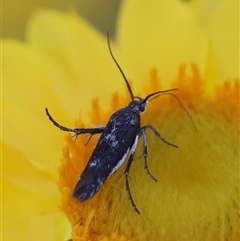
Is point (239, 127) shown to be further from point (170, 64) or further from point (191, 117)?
point (170, 64)

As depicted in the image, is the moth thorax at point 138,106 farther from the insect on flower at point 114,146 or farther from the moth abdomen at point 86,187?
the moth abdomen at point 86,187

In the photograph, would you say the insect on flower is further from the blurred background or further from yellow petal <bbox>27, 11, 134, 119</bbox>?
the blurred background

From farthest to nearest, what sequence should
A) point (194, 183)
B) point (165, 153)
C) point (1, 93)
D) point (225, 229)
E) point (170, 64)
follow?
point (170, 64) → point (1, 93) → point (165, 153) → point (194, 183) → point (225, 229)

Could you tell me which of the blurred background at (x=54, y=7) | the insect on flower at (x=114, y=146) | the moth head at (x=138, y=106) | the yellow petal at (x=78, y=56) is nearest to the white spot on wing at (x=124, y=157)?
the insect on flower at (x=114, y=146)

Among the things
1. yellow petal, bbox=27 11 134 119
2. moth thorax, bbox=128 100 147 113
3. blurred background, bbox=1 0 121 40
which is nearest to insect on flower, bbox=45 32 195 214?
moth thorax, bbox=128 100 147 113

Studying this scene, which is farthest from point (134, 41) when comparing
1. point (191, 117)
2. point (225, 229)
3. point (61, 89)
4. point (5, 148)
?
point (225, 229)

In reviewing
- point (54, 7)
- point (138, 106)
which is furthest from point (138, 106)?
point (54, 7)
